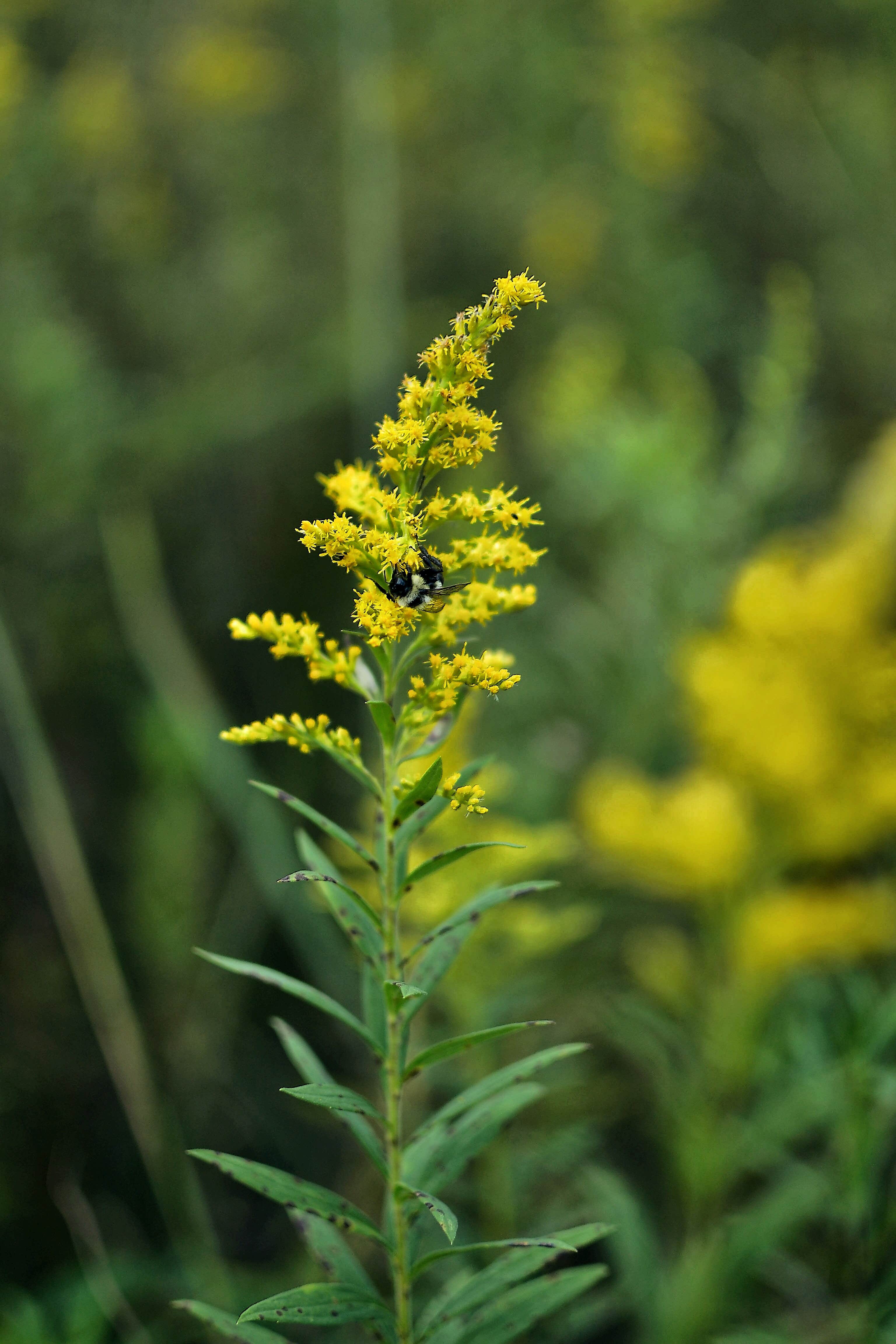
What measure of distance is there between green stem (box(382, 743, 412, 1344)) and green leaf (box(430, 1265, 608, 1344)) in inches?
2.6

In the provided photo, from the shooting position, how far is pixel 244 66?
3033mm

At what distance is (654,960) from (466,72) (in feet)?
9.76

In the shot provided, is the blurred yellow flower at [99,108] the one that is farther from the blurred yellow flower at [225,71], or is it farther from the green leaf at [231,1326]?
the green leaf at [231,1326]

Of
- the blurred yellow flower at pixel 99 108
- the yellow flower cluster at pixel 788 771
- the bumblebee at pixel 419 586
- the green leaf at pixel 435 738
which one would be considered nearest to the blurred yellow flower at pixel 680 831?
the yellow flower cluster at pixel 788 771

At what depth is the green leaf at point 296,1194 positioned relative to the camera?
0.63 meters

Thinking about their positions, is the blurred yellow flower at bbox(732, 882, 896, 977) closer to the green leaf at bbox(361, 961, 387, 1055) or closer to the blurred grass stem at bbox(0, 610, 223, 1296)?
the green leaf at bbox(361, 961, 387, 1055)

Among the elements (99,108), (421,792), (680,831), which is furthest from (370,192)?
(421,792)

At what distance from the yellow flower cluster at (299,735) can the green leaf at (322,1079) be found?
23cm

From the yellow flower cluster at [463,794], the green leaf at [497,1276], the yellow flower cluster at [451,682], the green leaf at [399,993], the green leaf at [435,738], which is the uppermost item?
the yellow flower cluster at [451,682]

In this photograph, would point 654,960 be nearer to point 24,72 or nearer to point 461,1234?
point 461,1234

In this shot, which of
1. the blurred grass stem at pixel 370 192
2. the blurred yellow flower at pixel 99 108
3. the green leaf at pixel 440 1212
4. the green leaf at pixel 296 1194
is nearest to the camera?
the green leaf at pixel 440 1212

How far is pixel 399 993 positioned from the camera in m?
0.62

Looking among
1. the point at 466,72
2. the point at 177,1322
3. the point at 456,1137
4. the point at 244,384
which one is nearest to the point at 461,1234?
the point at 177,1322

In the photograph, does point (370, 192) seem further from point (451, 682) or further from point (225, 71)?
point (451, 682)
